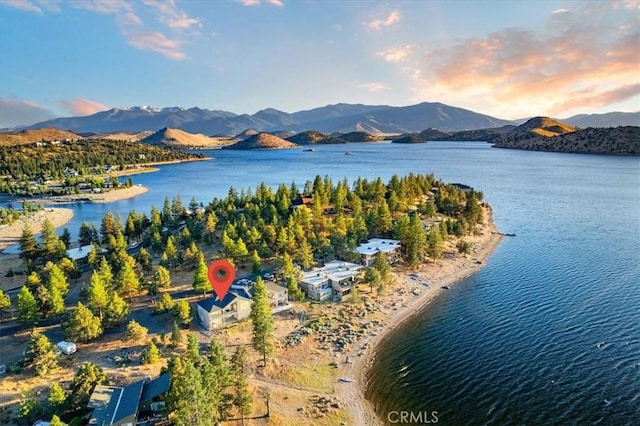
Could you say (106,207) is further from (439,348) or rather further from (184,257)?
(439,348)

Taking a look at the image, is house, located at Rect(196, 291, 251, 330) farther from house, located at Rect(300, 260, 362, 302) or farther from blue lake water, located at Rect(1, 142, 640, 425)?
blue lake water, located at Rect(1, 142, 640, 425)

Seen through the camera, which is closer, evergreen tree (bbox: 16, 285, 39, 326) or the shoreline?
evergreen tree (bbox: 16, 285, 39, 326)

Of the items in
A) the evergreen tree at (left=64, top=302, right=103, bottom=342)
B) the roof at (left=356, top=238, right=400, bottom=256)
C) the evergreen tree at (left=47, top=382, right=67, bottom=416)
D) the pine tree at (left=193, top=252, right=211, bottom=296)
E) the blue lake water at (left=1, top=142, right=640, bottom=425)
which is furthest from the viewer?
the roof at (left=356, top=238, right=400, bottom=256)

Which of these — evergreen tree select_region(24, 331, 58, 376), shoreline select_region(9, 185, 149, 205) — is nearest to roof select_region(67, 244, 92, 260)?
evergreen tree select_region(24, 331, 58, 376)

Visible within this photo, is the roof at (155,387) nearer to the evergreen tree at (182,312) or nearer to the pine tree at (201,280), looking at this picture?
the evergreen tree at (182,312)

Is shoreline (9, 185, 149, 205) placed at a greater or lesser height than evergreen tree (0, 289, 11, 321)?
lesser

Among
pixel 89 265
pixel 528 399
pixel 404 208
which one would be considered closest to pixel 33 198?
pixel 89 265

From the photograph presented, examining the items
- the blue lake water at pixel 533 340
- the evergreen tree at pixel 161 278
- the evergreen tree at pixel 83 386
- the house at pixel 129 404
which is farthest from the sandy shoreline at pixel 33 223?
the blue lake water at pixel 533 340
